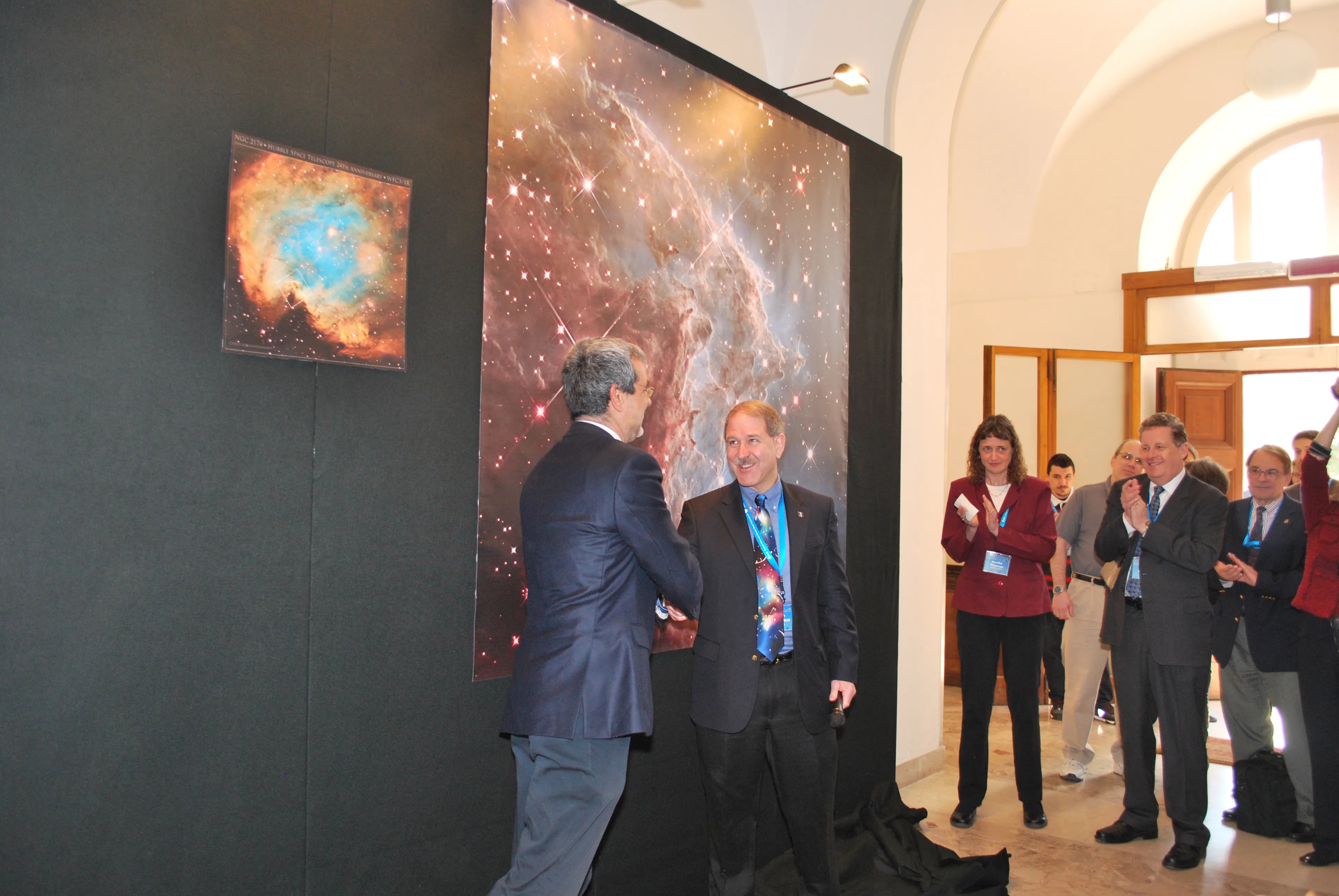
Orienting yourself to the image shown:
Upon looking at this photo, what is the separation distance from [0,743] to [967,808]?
3699 millimetres

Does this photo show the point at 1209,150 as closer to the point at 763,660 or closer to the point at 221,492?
the point at 763,660

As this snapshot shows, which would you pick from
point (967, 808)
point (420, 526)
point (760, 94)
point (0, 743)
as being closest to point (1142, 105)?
point (760, 94)

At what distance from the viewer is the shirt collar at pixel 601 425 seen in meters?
2.36

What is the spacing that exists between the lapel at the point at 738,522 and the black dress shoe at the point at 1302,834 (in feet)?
9.94

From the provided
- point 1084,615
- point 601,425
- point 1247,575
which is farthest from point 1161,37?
point 601,425

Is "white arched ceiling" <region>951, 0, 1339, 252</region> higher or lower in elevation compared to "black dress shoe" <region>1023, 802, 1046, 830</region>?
higher

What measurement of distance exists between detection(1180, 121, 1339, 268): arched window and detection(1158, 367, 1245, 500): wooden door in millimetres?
1127

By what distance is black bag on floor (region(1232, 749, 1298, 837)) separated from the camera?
4137mm

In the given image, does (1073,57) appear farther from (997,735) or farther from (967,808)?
(967,808)

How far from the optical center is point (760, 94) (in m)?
3.79

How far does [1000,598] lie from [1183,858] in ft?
3.93

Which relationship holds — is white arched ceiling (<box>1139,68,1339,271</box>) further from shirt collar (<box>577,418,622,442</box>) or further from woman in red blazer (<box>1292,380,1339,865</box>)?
shirt collar (<box>577,418,622,442</box>)

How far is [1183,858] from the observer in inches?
147

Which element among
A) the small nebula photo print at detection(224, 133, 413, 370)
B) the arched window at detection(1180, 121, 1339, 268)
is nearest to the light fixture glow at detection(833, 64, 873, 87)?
the small nebula photo print at detection(224, 133, 413, 370)
